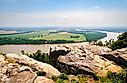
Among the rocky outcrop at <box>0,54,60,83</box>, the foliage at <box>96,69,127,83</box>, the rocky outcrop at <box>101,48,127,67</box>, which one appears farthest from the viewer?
the rocky outcrop at <box>101,48,127,67</box>

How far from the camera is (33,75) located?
2222 centimetres

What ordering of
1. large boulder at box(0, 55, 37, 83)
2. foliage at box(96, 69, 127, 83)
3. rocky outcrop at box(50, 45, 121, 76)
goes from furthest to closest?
rocky outcrop at box(50, 45, 121, 76) → foliage at box(96, 69, 127, 83) → large boulder at box(0, 55, 37, 83)

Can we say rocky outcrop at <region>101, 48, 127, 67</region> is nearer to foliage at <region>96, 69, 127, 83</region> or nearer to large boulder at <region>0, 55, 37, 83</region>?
foliage at <region>96, 69, 127, 83</region>

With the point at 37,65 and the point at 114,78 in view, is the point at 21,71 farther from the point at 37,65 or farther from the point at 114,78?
the point at 114,78

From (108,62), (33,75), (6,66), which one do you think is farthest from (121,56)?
(6,66)

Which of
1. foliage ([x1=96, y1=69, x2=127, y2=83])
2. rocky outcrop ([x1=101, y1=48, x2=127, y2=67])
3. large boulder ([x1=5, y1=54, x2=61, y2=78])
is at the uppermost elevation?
rocky outcrop ([x1=101, y1=48, x2=127, y2=67])

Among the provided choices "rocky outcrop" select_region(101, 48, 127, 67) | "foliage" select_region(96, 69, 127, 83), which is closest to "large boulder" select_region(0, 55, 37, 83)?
"foliage" select_region(96, 69, 127, 83)

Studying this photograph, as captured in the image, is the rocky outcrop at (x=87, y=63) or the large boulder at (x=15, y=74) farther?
the rocky outcrop at (x=87, y=63)

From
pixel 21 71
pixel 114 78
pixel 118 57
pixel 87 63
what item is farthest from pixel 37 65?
pixel 118 57

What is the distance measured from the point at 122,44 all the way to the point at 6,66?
18.4 m

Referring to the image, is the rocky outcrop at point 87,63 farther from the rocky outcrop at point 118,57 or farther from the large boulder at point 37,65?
the large boulder at point 37,65

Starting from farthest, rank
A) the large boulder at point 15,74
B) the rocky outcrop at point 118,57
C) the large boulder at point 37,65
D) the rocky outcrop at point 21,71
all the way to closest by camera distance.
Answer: the rocky outcrop at point 118,57 < the large boulder at point 37,65 < the rocky outcrop at point 21,71 < the large boulder at point 15,74

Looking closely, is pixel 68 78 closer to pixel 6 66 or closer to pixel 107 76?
pixel 107 76

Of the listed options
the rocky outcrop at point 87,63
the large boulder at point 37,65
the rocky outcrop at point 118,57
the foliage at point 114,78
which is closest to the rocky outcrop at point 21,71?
the large boulder at point 37,65
